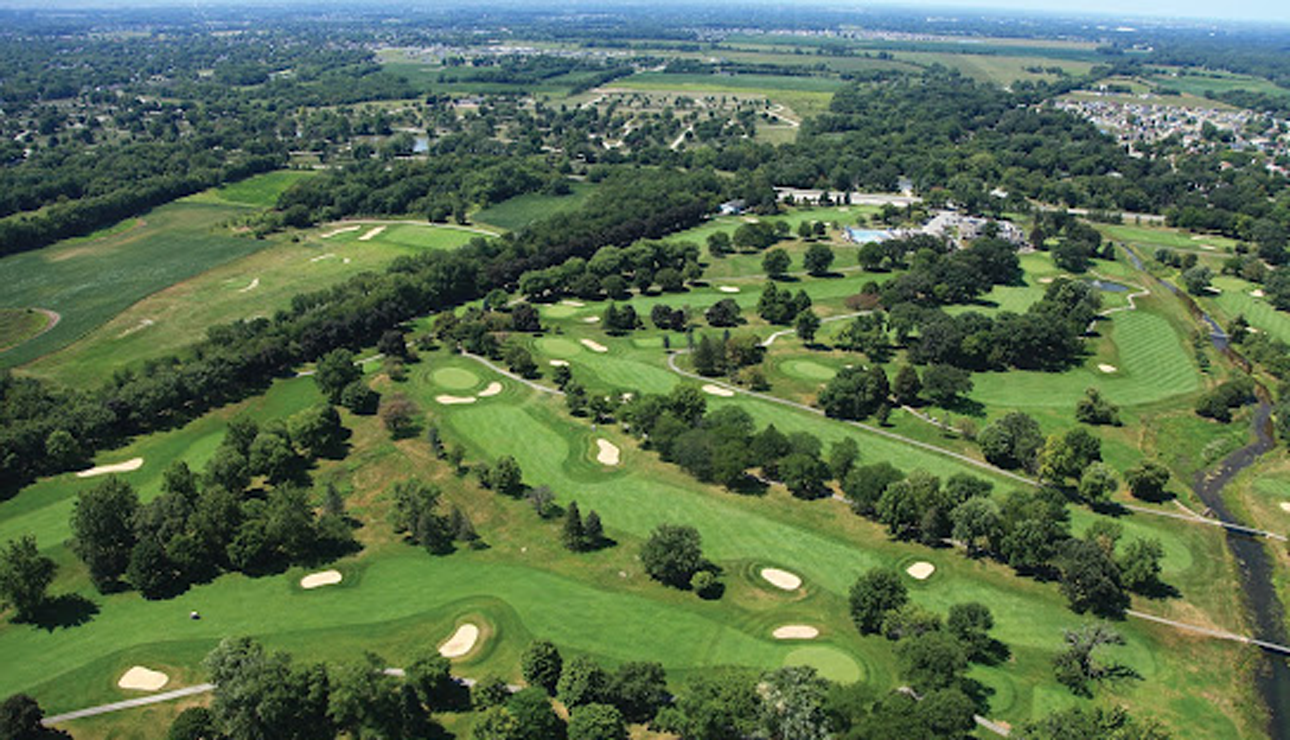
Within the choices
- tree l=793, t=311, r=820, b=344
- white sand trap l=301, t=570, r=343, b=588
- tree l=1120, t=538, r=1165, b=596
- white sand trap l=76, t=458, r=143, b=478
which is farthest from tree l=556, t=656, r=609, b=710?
tree l=793, t=311, r=820, b=344

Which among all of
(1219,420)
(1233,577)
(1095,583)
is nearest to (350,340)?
(1095,583)

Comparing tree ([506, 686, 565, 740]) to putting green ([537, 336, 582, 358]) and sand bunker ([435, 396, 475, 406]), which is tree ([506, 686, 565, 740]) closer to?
sand bunker ([435, 396, 475, 406])

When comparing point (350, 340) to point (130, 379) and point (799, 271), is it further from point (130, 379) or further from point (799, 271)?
point (799, 271)

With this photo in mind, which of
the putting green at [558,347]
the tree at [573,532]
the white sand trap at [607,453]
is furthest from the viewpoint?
the putting green at [558,347]

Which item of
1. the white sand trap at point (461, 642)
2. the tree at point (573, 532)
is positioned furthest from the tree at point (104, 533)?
the tree at point (573, 532)

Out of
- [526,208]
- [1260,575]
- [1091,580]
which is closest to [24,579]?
[1091,580]

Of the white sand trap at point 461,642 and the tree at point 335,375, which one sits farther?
the tree at point 335,375

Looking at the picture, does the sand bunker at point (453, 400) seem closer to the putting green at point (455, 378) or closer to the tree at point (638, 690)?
the putting green at point (455, 378)
